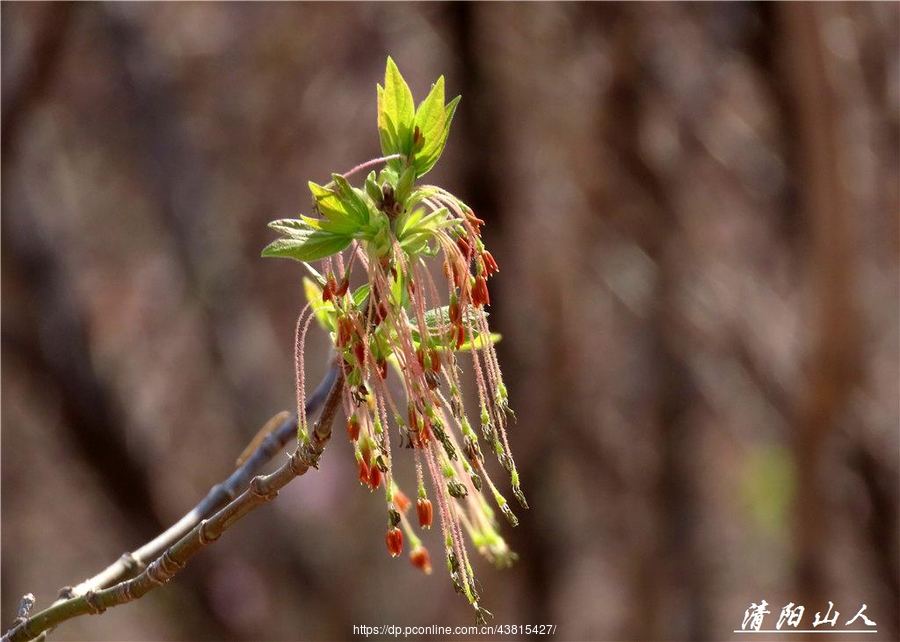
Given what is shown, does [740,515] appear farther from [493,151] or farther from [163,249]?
[163,249]

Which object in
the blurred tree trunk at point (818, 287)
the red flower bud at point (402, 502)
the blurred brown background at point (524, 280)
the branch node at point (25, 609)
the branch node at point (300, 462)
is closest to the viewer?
the branch node at point (300, 462)

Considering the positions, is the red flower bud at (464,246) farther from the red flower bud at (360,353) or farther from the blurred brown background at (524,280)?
the blurred brown background at (524,280)

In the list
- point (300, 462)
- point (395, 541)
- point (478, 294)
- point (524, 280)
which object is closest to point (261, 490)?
point (300, 462)

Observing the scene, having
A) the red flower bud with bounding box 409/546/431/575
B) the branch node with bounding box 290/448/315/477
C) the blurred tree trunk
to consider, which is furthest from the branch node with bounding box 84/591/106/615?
the blurred tree trunk

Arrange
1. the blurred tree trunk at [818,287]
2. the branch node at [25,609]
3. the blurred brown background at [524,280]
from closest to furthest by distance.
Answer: the branch node at [25,609] → the blurred tree trunk at [818,287] → the blurred brown background at [524,280]

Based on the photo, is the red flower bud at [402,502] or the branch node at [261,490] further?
the red flower bud at [402,502]

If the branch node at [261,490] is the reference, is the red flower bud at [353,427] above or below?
above

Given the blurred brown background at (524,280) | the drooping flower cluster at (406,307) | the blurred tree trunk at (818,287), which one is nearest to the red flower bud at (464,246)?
the drooping flower cluster at (406,307)

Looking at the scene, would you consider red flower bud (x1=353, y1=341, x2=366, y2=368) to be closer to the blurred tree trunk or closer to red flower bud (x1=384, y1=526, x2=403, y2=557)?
red flower bud (x1=384, y1=526, x2=403, y2=557)

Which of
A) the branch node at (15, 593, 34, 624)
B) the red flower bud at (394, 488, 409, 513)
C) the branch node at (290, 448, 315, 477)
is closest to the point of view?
the branch node at (290, 448, 315, 477)
